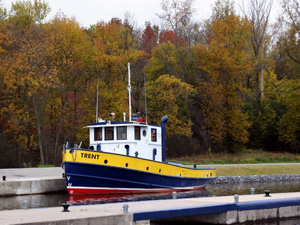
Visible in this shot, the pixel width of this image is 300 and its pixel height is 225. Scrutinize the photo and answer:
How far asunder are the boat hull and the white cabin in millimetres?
1363

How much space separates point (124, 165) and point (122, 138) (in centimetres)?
206

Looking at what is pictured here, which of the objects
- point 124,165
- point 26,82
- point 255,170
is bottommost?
point 255,170

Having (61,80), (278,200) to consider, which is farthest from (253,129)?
(278,200)

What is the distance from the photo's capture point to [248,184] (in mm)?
30156

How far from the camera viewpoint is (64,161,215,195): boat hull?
70.0 ft

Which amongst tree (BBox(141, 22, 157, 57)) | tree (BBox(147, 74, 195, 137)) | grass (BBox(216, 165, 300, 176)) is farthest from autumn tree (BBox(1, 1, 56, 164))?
tree (BBox(141, 22, 157, 57))

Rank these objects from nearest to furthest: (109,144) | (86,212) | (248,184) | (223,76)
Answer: (86,212)
(109,144)
(248,184)
(223,76)

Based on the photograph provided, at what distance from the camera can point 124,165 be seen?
71.6ft

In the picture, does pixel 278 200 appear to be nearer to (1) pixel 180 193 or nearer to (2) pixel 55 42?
(1) pixel 180 193

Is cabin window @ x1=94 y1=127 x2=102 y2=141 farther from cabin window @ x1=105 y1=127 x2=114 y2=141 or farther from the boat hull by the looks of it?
the boat hull

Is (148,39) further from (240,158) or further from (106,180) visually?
(106,180)

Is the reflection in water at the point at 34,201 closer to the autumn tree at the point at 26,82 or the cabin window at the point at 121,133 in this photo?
the cabin window at the point at 121,133

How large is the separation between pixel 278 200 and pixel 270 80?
41.7 meters

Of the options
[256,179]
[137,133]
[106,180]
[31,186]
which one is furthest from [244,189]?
[31,186]
